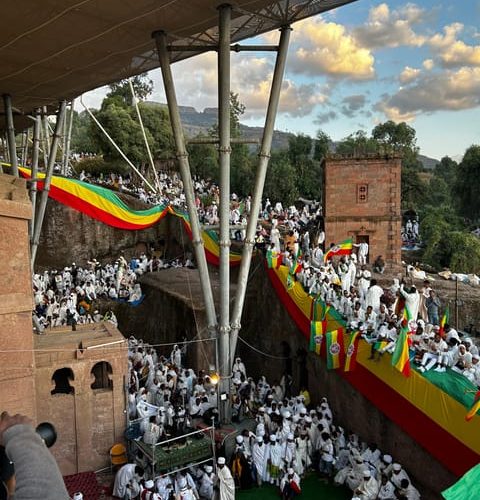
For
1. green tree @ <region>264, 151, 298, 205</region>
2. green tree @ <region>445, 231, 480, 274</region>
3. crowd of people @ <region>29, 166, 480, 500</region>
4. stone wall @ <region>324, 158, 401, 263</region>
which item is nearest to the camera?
crowd of people @ <region>29, 166, 480, 500</region>

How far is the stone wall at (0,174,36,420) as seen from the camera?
10227mm

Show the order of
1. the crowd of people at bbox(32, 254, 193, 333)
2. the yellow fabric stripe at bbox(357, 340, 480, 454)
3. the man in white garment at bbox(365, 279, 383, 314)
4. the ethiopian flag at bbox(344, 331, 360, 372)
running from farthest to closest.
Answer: the crowd of people at bbox(32, 254, 193, 333), the man in white garment at bbox(365, 279, 383, 314), the ethiopian flag at bbox(344, 331, 360, 372), the yellow fabric stripe at bbox(357, 340, 480, 454)

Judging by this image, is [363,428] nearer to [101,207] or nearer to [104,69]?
[104,69]

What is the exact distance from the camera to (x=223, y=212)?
46.2 ft

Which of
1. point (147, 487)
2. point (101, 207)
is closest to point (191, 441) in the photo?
point (147, 487)

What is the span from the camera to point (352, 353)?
1222 centimetres

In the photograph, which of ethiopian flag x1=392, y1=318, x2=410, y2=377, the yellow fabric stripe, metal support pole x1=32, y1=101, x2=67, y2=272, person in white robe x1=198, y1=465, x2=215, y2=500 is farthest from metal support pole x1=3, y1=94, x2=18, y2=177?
ethiopian flag x1=392, y1=318, x2=410, y2=377

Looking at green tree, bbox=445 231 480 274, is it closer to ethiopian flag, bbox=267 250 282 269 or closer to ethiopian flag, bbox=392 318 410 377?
ethiopian flag, bbox=267 250 282 269

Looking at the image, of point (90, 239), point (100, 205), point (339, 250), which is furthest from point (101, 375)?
point (90, 239)

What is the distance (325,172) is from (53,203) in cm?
1481

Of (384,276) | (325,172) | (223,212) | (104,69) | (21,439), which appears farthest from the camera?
(325,172)

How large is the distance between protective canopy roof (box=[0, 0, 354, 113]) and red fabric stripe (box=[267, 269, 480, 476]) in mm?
9216

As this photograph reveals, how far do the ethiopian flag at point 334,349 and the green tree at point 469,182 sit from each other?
22.3 m

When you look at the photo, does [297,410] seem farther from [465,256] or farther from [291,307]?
[465,256]
